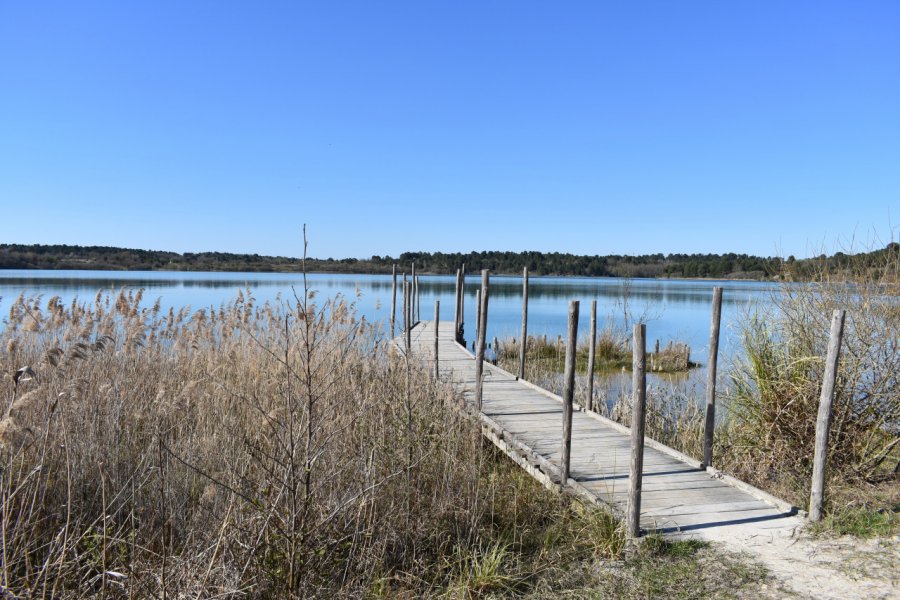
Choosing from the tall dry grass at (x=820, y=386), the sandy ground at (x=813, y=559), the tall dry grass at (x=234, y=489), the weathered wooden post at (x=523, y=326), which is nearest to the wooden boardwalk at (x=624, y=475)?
the sandy ground at (x=813, y=559)

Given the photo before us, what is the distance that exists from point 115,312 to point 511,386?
6.75m

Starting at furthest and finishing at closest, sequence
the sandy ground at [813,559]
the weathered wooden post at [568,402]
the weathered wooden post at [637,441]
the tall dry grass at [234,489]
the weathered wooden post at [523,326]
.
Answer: the weathered wooden post at [523,326] < the weathered wooden post at [568,402] < the weathered wooden post at [637,441] < the sandy ground at [813,559] < the tall dry grass at [234,489]

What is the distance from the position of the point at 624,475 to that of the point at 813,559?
182cm

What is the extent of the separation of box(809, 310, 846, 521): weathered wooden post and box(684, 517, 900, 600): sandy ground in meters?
0.20

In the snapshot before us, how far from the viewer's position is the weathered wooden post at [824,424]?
499cm

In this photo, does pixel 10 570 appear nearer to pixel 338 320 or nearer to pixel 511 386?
pixel 338 320

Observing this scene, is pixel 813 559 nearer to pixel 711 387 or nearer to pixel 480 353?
pixel 711 387

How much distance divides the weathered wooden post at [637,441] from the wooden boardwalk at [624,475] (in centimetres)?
23

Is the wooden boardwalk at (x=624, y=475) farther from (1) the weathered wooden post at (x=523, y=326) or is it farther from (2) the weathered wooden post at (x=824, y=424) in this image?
(1) the weathered wooden post at (x=523, y=326)

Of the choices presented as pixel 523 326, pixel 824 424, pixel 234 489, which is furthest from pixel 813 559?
pixel 523 326

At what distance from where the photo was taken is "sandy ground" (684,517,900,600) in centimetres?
403

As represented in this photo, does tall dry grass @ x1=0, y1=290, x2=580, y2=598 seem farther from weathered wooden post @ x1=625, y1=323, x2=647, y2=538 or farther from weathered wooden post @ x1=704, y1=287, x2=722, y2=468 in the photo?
weathered wooden post @ x1=704, y1=287, x2=722, y2=468

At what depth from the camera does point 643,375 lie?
4.92 m

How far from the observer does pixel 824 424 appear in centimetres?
510
